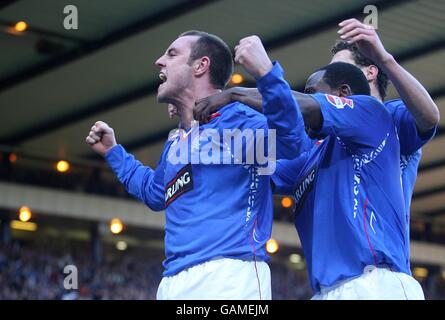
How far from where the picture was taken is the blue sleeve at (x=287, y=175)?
433cm

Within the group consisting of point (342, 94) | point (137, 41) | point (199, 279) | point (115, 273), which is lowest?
point (199, 279)

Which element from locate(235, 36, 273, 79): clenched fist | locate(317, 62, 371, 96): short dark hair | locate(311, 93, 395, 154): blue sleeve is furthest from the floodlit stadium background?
locate(235, 36, 273, 79): clenched fist

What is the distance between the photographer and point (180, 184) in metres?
4.07

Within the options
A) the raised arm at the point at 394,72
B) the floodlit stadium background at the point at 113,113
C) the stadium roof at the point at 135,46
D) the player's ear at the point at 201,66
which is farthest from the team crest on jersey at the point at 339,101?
the stadium roof at the point at 135,46

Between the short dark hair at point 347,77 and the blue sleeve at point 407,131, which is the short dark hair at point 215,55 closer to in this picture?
the short dark hair at point 347,77

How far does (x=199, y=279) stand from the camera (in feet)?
12.5

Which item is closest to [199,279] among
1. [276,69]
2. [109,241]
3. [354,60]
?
[276,69]

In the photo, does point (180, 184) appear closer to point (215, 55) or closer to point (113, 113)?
point (215, 55)

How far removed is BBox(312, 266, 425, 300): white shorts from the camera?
3607mm

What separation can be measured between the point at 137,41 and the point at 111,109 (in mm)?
3309

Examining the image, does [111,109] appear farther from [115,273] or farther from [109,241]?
[109,241]

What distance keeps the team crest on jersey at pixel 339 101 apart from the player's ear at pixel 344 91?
27cm

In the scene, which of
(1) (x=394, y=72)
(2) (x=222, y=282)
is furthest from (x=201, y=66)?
(2) (x=222, y=282)
